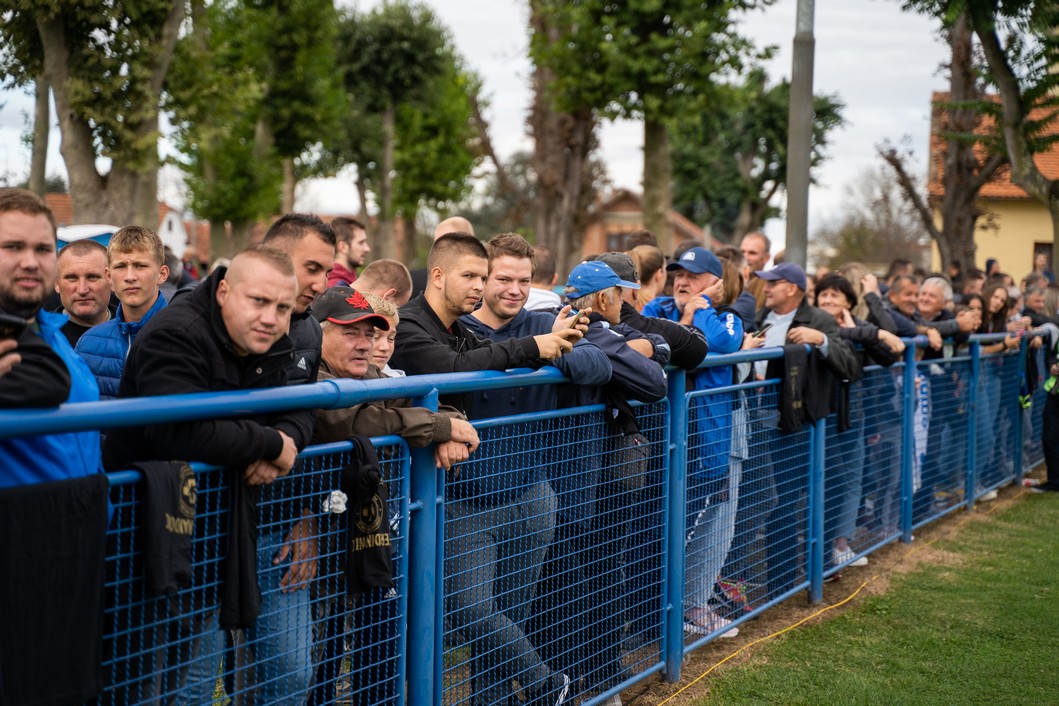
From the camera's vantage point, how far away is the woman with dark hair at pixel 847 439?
704 cm

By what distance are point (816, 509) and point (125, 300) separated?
4.16 meters

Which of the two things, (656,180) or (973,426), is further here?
(656,180)

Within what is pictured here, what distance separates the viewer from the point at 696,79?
16.2 m

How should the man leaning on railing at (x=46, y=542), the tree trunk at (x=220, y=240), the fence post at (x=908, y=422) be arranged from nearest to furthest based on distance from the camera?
the man leaning on railing at (x=46, y=542) → the fence post at (x=908, y=422) → the tree trunk at (x=220, y=240)

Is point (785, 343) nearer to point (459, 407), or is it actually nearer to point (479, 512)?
point (459, 407)

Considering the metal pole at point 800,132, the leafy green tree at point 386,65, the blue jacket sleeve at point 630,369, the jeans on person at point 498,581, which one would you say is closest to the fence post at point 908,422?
the metal pole at point 800,132

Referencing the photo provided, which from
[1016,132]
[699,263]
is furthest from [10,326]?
[1016,132]

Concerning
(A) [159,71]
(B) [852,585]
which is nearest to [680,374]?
(B) [852,585]

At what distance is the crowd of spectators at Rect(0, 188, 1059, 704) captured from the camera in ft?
9.52

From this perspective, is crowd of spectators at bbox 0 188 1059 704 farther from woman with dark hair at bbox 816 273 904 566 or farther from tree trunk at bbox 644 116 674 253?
tree trunk at bbox 644 116 674 253

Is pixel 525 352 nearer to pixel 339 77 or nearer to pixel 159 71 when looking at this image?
pixel 159 71

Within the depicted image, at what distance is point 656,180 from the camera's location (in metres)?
17.6

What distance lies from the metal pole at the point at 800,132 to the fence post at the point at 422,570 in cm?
651

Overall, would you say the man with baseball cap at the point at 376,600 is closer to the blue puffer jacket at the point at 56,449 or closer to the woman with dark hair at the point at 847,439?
the blue puffer jacket at the point at 56,449
